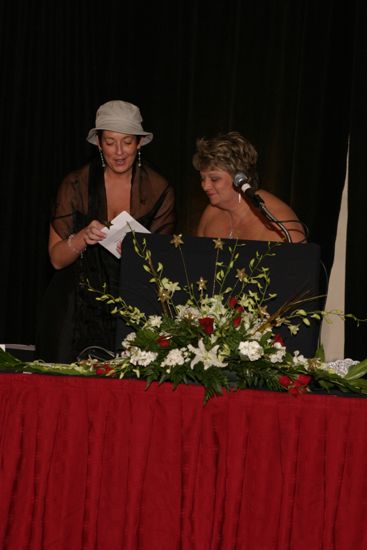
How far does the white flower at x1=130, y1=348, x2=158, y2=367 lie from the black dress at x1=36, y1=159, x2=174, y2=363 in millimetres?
1509

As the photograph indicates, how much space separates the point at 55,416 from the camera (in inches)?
91.0

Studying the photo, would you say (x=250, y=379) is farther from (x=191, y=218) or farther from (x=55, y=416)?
(x=191, y=218)

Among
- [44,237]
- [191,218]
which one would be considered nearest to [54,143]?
[44,237]

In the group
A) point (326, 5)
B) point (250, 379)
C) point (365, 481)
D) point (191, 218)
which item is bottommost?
point (365, 481)

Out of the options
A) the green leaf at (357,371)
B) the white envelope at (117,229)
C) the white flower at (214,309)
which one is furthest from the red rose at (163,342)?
the white envelope at (117,229)

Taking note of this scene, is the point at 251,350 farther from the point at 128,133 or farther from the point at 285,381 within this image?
the point at 128,133

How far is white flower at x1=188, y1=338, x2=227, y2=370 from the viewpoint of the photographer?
2215 mm

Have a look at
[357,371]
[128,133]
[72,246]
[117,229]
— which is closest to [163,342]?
[357,371]

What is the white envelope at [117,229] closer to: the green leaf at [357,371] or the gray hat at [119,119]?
the gray hat at [119,119]

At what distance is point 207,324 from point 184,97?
3193 mm

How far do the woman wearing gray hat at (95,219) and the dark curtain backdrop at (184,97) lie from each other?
4.70 feet

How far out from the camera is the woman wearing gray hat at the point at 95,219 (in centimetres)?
377

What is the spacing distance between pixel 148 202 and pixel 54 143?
1.70 m

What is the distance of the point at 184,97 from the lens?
Answer: 5.24 meters
